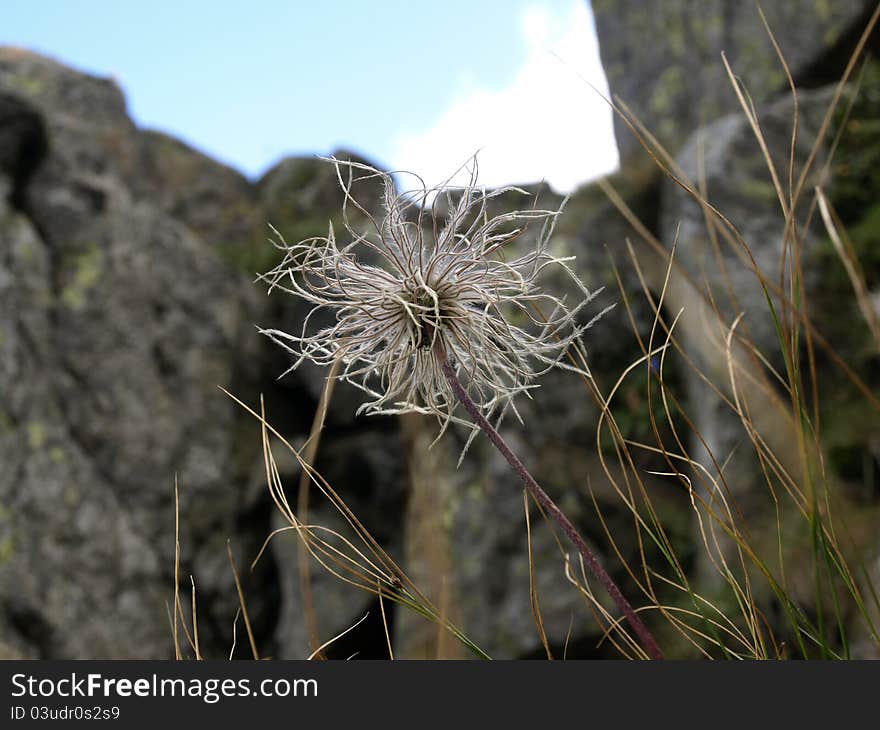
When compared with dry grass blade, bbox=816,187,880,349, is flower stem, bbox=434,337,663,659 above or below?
below

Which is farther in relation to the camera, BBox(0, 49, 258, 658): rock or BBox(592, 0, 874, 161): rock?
BBox(592, 0, 874, 161): rock

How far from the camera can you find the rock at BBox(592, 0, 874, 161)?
5344 millimetres

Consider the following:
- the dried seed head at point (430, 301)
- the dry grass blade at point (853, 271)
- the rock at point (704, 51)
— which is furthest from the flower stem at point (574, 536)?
the rock at point (704, 51)

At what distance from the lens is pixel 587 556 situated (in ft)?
2.61

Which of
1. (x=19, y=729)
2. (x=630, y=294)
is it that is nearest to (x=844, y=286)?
(x=630, y=294)

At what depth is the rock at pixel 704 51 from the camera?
5344 millimetres

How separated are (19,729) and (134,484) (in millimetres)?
4487

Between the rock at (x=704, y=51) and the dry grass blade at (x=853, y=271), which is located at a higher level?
the rock at (x=704, y=51)

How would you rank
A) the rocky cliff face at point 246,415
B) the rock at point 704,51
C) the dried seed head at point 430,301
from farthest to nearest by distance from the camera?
1. the rock at point 704,51
2. the rocky cliff face at point 246,415
3. the dried seed head at point 430,301

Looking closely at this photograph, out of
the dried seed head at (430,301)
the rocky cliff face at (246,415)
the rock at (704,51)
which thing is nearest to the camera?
the dried seed head at (430,301)

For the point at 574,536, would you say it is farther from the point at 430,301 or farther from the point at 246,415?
the point at 246,415

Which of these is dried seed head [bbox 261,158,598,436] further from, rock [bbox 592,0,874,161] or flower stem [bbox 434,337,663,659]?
rock [bbox 592,0,874,161]

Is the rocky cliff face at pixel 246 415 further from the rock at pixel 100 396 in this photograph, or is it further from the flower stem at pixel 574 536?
the flower stem at pixel 574 536

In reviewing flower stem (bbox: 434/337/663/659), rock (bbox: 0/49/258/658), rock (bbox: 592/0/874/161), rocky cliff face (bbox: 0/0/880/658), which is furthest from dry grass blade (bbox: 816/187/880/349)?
rock (bbox: 592/0/874/161)
